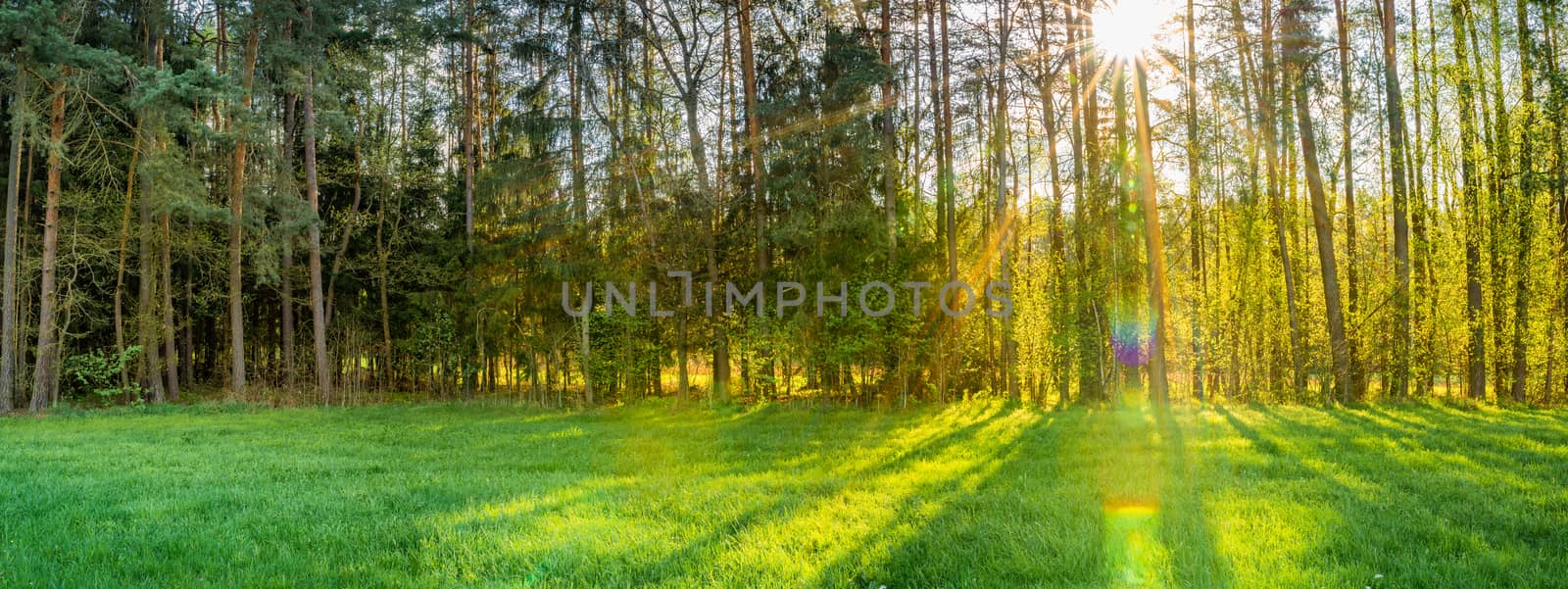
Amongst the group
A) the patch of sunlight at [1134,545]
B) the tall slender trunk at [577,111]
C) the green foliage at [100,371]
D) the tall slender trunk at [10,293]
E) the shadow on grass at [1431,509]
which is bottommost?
the shadow on grass at [1431,509]

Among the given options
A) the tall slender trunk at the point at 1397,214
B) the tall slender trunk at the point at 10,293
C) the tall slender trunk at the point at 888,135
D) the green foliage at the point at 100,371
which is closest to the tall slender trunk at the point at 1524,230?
the tall slender trunk at the point at 1397,214

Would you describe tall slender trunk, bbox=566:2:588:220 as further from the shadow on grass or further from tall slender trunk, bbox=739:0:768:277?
the shadow on grass

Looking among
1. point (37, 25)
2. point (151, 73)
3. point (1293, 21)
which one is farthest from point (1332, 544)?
point (37, 25)

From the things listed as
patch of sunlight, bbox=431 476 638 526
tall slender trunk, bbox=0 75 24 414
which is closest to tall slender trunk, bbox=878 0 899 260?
patch of sunlight, bbox=431 476 638 526

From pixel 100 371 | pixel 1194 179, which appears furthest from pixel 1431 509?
pixel 100 371

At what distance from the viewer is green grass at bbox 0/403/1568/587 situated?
3635 mm

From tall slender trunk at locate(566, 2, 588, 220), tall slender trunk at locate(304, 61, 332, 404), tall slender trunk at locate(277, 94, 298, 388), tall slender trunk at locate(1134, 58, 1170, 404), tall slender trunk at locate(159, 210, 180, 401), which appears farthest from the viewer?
tall slender trunk at locate(277, 94, 298, 388)

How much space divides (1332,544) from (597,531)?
3.77 m

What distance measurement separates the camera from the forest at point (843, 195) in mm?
12148

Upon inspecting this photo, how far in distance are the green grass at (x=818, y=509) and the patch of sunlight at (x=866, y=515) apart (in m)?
0.02

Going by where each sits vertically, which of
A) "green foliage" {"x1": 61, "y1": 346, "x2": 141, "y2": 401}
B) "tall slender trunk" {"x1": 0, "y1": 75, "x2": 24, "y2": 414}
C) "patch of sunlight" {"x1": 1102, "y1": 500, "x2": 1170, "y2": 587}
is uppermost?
"tall slender trunk" {"x1": 0, "y1": 75, "x2": 24, "y2": 414}

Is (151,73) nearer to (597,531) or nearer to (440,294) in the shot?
(440,294)

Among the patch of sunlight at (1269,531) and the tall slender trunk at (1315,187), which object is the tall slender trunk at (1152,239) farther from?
the patch of sunlight at (1269,531)

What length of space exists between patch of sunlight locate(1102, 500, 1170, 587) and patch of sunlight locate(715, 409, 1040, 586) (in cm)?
98
